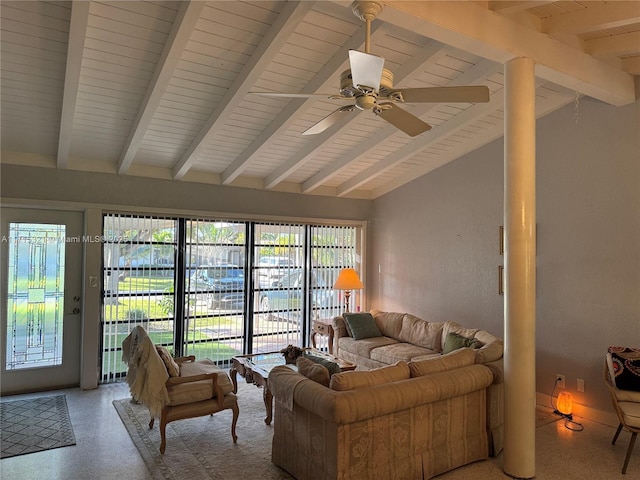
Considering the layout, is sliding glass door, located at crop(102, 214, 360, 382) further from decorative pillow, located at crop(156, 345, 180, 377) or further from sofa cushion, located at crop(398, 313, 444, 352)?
decorative pillow, located at crop(156, 345, 180, 377)

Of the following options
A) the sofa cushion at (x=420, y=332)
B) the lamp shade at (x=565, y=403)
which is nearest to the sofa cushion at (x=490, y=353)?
the lamp shade at (x=565, y=403)

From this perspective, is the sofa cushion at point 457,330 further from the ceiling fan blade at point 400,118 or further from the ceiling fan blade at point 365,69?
the ceiling fan blade at point 365,69

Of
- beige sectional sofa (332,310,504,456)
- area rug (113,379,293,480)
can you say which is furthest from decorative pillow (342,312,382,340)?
area rug (113,379,293,480)

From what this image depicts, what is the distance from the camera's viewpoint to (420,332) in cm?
556

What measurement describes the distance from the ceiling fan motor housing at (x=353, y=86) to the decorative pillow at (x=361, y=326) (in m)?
4.15

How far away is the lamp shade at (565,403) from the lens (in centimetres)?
433

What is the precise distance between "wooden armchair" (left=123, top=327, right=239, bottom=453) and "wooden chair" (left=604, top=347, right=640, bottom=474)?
125 inches

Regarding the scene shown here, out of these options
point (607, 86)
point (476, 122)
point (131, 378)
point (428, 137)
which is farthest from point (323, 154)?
point (131, 378)

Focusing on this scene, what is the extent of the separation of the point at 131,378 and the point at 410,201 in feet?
15.0

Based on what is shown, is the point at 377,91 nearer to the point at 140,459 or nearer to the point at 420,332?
the point at 140,459

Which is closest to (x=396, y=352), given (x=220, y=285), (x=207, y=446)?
(x=207, y=446)

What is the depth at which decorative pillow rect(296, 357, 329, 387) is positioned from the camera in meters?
3.12

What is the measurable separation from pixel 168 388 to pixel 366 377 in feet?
5.74

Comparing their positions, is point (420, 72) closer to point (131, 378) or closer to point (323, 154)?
point (323, 154)
